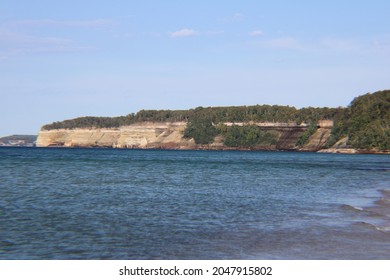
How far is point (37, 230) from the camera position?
22.6 m

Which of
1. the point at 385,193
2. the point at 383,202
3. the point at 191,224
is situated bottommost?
the point at 385,193

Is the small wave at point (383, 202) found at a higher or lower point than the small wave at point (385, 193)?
higher

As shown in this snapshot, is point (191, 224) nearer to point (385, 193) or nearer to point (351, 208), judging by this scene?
point (351, 208)

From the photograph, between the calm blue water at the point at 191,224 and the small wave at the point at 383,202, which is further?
the small wave at the point at 383,202

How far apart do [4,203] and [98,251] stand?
15.1 m

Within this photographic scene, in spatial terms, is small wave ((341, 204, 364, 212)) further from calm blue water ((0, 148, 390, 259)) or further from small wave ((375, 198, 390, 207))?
small wave ((375, 198, 390, 207))

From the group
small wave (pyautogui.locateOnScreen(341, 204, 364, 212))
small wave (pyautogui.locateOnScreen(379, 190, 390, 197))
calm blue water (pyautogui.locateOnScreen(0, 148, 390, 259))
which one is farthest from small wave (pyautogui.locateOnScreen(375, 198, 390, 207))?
small wave (pyautogui.locateOnScreen(379, 190, 390, 197))

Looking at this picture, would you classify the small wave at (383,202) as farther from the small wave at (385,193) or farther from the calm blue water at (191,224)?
the small wave at (385,193)

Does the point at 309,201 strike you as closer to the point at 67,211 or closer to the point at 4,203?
the point at 67,211

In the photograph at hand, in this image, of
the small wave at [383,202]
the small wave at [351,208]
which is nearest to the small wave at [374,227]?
the small wave at [351,208]

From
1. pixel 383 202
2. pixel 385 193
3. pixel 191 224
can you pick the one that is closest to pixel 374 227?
pixel 191 224

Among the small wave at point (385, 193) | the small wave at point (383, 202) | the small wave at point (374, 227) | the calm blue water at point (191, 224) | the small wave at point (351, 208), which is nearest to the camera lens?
the calm blue water at point (191, 224)

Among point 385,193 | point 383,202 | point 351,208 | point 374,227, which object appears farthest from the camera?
point 385,193

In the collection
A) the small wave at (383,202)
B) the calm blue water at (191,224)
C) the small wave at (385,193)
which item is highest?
the calm blue water at (191,224)
